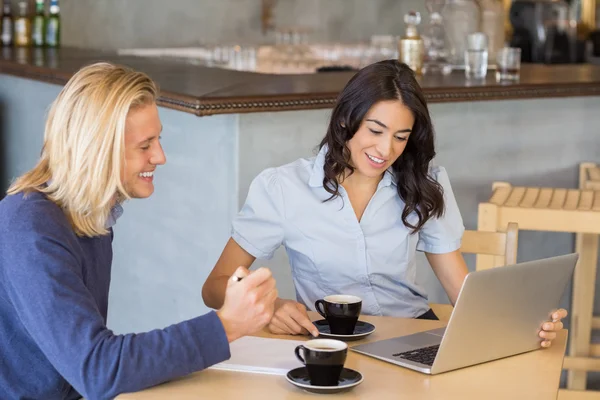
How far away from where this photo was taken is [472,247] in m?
2.26

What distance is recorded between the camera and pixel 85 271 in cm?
147

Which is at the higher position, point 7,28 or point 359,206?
point 7,28

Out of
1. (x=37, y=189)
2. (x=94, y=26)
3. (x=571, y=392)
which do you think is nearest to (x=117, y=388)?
(x=37, y=189)

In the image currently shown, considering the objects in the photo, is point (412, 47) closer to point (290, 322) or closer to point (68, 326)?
point (290, 322)

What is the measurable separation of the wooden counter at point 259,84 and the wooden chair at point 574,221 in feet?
0.95

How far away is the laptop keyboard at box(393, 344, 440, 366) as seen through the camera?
4.96 ft

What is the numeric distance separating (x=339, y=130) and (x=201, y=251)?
2.48 ft

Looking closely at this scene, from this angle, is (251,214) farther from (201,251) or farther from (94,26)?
(94,26)

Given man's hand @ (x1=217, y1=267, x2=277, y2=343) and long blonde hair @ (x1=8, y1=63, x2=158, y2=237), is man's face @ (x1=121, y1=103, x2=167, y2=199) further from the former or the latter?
man's hand @ (x1=217, y1=267, x2=277, y2=343)

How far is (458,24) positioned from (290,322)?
2155 mm

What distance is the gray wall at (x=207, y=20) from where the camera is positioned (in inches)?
185

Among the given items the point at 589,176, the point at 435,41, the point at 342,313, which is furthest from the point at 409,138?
the point at 435,41

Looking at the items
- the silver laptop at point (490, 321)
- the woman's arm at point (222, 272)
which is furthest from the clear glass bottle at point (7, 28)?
the silver laptop at point (490, 321)

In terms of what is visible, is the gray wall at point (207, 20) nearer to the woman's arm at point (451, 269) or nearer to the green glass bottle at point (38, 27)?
the green glass bottle at point (38, 27)
